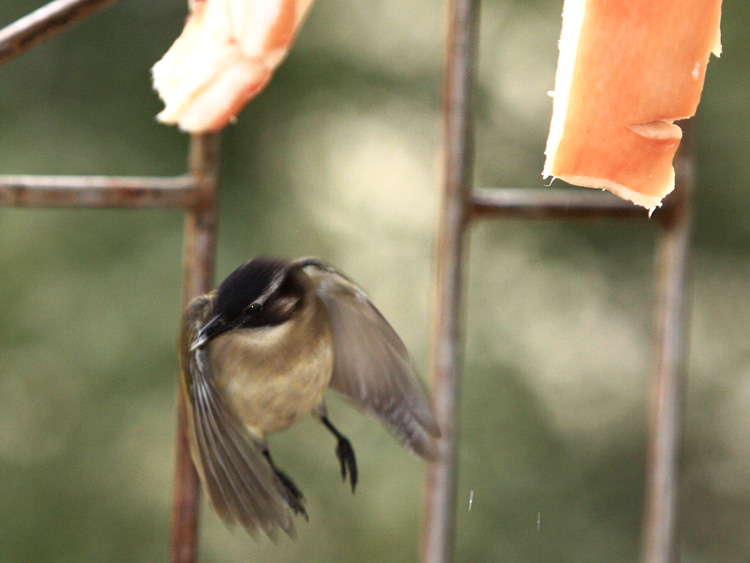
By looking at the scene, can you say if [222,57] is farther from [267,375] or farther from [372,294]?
[372,294]

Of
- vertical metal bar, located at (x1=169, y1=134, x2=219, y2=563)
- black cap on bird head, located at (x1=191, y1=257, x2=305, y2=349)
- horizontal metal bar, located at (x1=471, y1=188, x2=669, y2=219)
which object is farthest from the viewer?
horizontal metal bar, located at (x1=471, y1=188, x2=669, y2=219)

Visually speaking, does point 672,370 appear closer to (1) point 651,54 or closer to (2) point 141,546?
(1) point 651,54

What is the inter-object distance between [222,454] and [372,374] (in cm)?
7

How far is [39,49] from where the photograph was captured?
56.4 inches

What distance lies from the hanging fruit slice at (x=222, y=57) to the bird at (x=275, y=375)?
3.4 inches

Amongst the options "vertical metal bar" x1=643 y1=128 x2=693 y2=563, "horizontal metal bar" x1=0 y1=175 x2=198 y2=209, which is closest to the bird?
"horizontal metal bar" x1=0 y1=175 x2=198 y2=209

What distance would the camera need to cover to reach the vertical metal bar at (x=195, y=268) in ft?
1.33

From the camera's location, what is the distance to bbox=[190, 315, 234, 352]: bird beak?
287 millimetres

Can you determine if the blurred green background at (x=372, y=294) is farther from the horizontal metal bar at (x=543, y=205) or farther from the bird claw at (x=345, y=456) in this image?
the bird claw at (x=345, y=456)

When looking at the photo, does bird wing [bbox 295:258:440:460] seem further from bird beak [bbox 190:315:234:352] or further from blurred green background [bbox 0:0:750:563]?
blurred green background [bbox 0:0:750:563]

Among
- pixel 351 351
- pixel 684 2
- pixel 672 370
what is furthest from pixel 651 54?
pixel 672 370

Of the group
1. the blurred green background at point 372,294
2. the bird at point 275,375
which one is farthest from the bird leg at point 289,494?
the blurred green background at point 372,294

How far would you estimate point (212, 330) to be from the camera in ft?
0.95

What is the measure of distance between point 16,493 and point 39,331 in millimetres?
255
